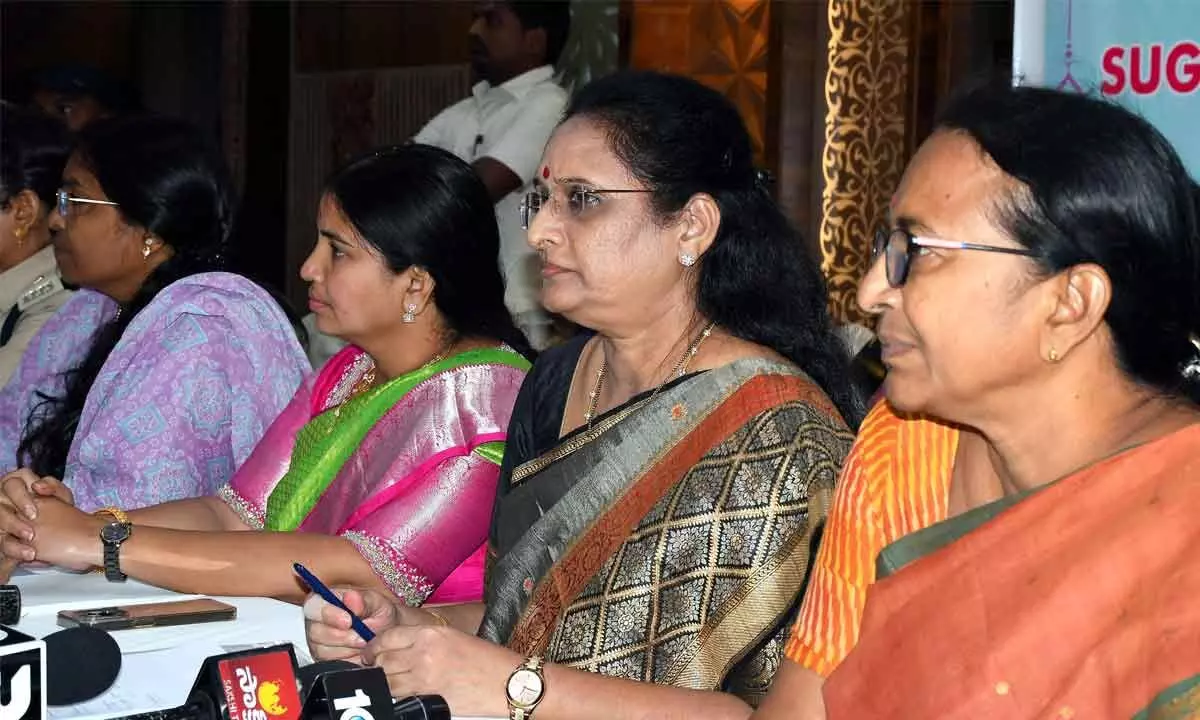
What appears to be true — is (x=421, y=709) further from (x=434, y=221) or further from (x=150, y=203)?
(x=150, y=203)

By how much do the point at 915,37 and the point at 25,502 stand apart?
3589 mm

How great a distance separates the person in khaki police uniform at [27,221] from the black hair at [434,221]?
1.63 metres

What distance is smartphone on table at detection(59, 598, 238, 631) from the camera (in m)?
2.14

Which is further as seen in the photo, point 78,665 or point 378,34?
point 378,34

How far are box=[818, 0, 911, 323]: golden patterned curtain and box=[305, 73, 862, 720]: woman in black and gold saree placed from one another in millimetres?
2999

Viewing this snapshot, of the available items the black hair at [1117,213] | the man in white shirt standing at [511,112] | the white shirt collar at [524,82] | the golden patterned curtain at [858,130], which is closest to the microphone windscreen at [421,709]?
the black hair at [1117,213]

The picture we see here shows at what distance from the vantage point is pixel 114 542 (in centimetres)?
246

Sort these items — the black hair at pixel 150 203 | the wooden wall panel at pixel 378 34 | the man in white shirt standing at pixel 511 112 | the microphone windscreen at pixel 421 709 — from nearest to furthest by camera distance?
the microphone windscreen at pixel 421 709 → the black hair at pixel 150 203 → the man in white shirt standing at pixel 511 112 → the wooden wall panel at pixel 378 34

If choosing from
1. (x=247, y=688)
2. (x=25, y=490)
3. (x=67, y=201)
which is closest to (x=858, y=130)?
(x=67, y=201)

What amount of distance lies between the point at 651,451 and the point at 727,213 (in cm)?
39

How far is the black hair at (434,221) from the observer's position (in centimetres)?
276

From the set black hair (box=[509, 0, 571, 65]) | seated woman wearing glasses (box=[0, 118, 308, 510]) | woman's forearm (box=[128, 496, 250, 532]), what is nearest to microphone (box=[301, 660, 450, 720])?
woman's forearm (box=[128, 496, 250, 532])

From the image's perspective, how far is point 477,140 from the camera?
4957mm

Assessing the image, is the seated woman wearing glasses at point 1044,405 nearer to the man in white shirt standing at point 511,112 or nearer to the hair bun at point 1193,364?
the hair bun at point 1193,364
